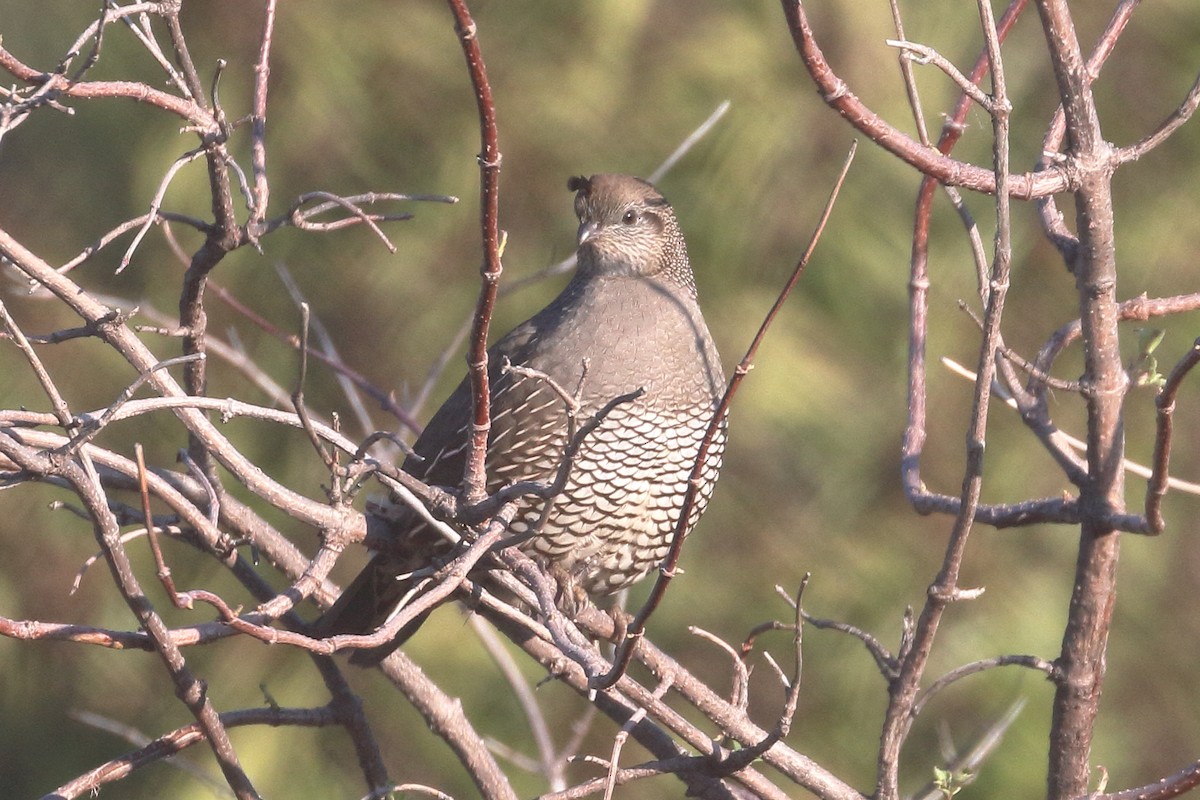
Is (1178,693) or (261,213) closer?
(261,213)

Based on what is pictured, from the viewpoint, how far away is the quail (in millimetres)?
2832

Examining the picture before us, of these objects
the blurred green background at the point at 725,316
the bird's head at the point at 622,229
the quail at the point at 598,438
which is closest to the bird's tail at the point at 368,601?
the quail at the point at 598,438

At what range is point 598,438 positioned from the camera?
285 centimetres

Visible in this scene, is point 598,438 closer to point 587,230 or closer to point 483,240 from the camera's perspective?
point 587,230

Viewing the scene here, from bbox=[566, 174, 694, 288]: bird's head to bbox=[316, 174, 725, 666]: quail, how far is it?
0.11 meters

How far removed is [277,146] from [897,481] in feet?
7.62

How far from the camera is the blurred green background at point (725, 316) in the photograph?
Answer: 450 cm

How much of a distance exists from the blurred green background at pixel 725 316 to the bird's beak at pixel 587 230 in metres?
1.15

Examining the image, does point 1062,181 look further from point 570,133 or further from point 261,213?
point 570,133

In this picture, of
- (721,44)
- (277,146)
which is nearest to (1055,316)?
(721,44)

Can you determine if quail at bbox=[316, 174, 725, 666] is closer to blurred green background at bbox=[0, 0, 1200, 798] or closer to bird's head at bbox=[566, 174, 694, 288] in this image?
bird's head at bbox=[566, 174, 694, 288]

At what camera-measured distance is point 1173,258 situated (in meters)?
4.55

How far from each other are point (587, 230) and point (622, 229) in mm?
83

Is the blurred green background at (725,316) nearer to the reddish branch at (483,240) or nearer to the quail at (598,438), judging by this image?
the quail at (598,438)
